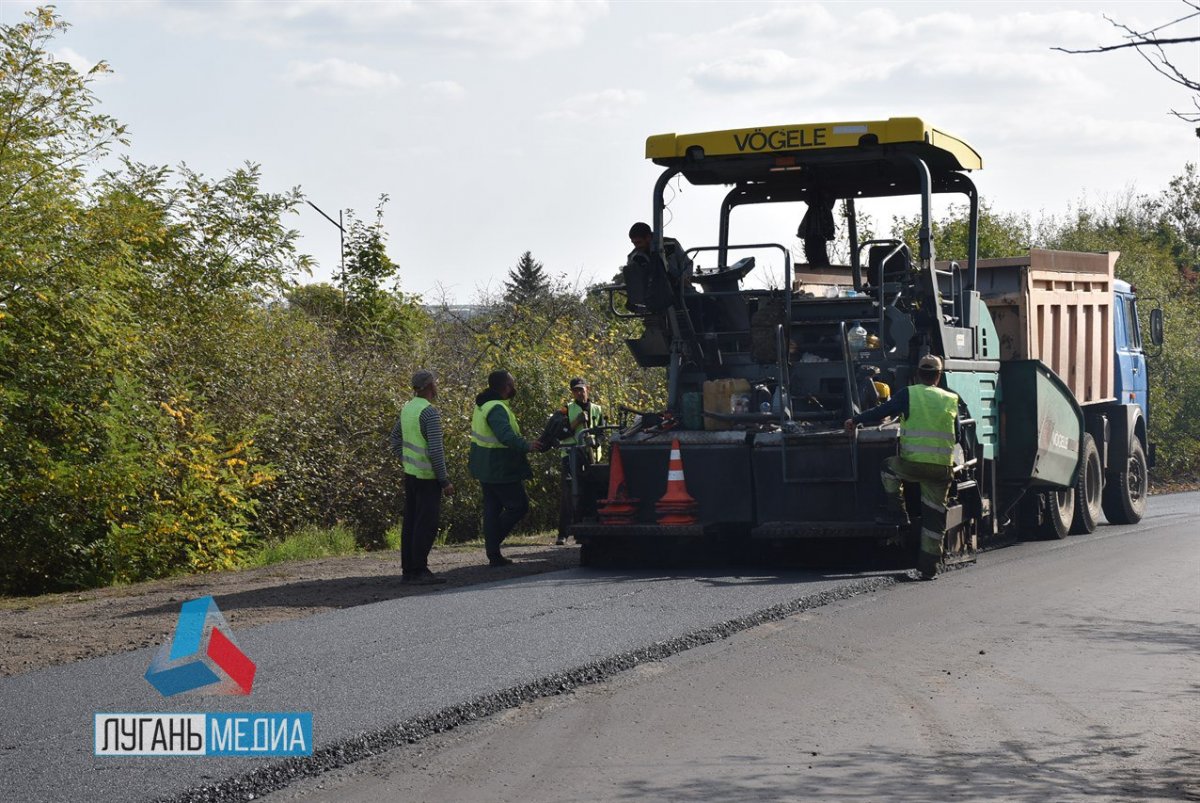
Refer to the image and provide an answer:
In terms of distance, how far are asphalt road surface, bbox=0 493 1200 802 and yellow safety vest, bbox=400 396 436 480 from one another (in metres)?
1.27

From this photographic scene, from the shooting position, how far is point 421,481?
10.7 metres

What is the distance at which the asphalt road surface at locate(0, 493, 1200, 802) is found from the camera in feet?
17.0

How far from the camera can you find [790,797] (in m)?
4.99

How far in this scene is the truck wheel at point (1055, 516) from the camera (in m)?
13.4

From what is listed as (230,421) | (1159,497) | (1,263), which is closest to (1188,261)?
(1159,497)

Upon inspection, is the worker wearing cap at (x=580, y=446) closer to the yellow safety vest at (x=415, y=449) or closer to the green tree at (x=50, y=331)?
the yellow safety vest at (x=415, y=449)

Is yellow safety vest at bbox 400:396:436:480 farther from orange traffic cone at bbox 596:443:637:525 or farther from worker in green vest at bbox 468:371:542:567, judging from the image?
orange traffic cone at bbox 596:443:637:525

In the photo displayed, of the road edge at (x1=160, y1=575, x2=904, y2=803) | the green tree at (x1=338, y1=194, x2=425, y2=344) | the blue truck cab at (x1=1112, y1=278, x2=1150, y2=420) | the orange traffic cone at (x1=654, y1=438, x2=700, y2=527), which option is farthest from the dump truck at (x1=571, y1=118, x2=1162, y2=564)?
the green tree at (x1=338, y1=194, x2=425, y2=344)

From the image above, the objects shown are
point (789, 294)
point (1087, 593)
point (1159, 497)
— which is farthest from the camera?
point (1159, 497)

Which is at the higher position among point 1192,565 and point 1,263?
point 1,263

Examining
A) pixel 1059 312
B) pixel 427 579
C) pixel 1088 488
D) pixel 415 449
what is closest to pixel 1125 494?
pixel 1088 488

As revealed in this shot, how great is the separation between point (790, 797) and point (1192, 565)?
24.9 feet

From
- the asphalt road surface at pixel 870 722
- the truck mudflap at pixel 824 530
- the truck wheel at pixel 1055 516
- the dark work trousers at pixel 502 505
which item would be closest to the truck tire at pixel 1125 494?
the truck wheel at pixel 1055 516

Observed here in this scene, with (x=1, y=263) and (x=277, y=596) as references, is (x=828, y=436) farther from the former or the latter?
(x=1, y=263)
